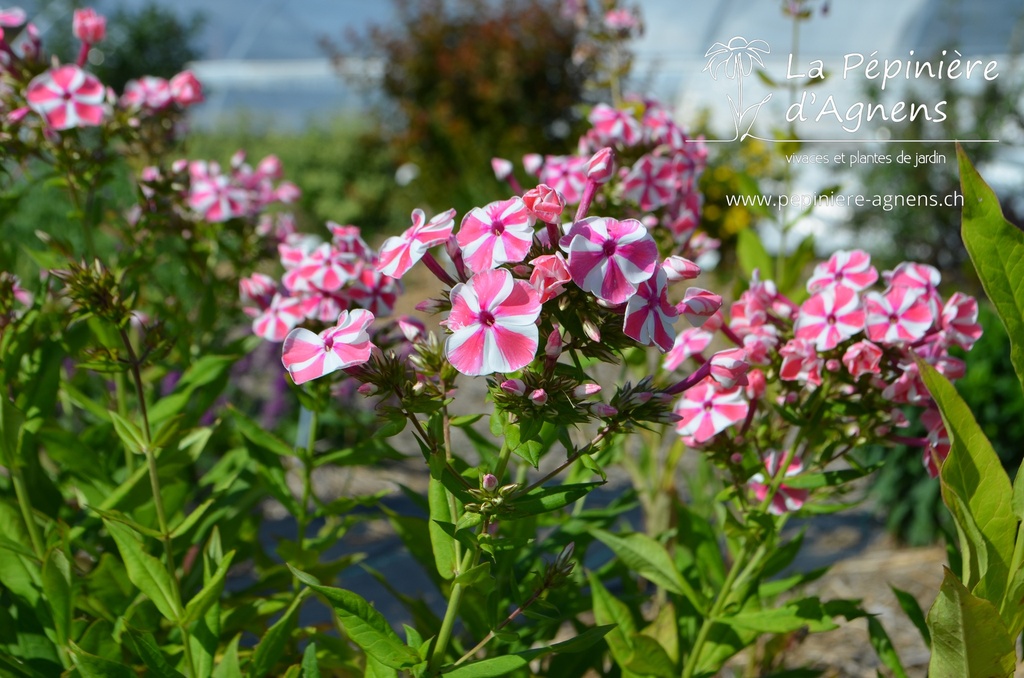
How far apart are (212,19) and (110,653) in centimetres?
1558

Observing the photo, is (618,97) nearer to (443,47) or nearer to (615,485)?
(615,485)

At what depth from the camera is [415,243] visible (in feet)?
3.54

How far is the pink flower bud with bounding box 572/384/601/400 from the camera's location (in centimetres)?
104

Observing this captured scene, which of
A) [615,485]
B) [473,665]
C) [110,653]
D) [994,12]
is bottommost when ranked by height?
[615,485]

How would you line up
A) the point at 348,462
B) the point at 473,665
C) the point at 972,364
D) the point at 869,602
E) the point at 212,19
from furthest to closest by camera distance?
the point at 212,19, the point at 972,364, the point at 869,602, the point at 348,462, the point at 473,665

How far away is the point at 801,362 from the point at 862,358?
9 centimetres

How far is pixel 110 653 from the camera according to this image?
1455mm

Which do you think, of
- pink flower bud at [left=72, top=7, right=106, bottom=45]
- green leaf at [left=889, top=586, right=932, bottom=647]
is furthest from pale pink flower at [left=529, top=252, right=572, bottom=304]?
pink flower bud at [left=72, top=7, right=106, bottom=45]

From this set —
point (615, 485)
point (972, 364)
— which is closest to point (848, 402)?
point (972, 364)

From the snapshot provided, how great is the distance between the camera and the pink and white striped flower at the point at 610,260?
3.19 ft

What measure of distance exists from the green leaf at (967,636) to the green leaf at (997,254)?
30 cm

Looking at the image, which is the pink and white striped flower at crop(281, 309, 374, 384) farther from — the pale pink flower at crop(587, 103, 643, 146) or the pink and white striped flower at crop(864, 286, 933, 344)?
the pale pink flower at crop(587, 103, 643, 146)

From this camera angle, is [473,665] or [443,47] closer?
[473,665]

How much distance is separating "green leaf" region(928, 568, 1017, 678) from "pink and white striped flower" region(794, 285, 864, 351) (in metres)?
0.40
